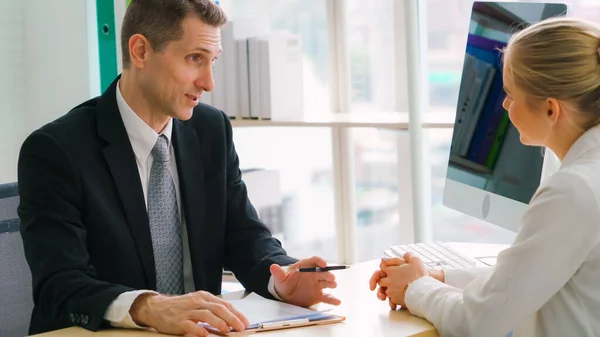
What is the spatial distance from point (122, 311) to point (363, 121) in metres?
1.55

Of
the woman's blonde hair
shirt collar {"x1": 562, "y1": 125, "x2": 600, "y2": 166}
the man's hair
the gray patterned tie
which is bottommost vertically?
the gray patterned tie

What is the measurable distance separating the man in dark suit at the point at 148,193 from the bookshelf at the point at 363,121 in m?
0.86

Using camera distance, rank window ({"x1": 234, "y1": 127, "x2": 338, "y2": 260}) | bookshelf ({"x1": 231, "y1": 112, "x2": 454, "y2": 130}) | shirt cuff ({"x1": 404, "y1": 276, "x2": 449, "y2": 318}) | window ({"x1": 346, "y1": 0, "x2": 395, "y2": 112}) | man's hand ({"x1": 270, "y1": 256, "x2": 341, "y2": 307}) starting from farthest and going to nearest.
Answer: window ({"x1": 234, "y1": 127, "x2": 338, "y2": 260})
window ({"x1": 346, "y1": 0, "x2": 395, "y2": 112})
bookshelf ({"x1": 231, "y1": 112, "x2": 454, "y2": 130})
man's hand ({"x1": 270, "y1": 256, "x2": 341, "y2": 307})
shirt cuff ({"x1": 404, "y1": 276, "x2": 449, "y2": 318})

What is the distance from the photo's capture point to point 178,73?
200 cm

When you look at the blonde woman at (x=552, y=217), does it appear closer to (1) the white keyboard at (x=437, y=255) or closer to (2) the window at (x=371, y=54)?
(1) the white keyboard at (x=437, y=255)

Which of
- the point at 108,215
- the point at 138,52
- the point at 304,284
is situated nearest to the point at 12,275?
the point at 108,215

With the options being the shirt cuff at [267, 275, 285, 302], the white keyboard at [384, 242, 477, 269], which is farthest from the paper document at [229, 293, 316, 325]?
the white keyboard at [384, 242, 477, 269]

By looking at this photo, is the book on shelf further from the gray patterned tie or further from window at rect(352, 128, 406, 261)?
the gray patterned tie

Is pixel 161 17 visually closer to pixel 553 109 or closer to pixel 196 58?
pixel 196 58

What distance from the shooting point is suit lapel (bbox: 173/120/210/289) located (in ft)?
6.50

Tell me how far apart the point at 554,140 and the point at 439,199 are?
1857 mm

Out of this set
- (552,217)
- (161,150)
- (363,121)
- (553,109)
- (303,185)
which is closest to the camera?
(552,217)

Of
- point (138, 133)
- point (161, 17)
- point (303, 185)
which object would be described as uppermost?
point (161, 17)

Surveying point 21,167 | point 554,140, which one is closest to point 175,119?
point 21,167
